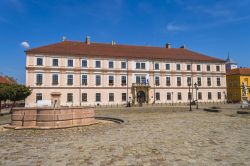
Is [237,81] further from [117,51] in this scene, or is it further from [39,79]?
[39,79]

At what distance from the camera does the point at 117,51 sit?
4812 cm

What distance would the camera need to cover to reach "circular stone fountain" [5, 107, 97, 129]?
1354 cm

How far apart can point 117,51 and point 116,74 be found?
5.41 m

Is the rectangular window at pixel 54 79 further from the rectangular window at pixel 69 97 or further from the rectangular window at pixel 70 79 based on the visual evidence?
the rectangular window at pixel 69 97

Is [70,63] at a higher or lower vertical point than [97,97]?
higher

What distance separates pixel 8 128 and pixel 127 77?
111ft

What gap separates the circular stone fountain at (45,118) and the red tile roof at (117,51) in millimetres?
29208

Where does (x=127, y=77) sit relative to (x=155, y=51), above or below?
below

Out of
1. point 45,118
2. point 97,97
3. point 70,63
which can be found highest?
point 70,63

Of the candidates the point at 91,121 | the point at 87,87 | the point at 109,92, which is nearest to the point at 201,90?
the point at 109,92

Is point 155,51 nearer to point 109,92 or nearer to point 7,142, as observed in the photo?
point 109,92

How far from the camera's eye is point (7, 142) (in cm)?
936

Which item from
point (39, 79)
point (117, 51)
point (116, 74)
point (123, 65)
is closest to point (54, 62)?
point (39, 79)

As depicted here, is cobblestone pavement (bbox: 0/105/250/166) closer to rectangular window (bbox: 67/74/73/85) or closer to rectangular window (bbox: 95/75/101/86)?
rectangular window (bbox: 67/74/73/85)
